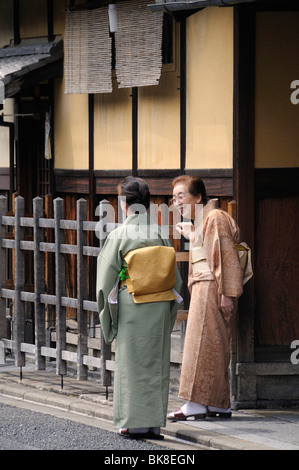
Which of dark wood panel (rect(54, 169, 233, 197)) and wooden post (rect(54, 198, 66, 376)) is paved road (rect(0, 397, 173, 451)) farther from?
dark wood panel (rect(54, 169, 233, 197))

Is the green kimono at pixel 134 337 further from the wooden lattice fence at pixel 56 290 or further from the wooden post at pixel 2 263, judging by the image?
the wooden post at pixel 2 263

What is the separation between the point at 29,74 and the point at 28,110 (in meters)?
0.85

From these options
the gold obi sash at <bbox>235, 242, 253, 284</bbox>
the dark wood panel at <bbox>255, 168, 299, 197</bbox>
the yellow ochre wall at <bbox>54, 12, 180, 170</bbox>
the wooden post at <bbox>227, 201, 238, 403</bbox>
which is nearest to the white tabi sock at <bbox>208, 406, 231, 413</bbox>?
the wooden post at <bbox>227, 201, 238, 403</bbox>

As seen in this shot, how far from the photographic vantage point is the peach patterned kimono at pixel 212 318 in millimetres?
10102

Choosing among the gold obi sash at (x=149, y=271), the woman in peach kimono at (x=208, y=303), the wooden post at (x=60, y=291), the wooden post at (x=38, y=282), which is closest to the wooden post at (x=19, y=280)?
the wooden post at (x=38, y=282)

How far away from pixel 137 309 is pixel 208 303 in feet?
3.38

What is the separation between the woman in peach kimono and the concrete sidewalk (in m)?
0.22

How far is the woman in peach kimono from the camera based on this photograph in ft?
33.1

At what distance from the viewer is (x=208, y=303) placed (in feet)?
33.4

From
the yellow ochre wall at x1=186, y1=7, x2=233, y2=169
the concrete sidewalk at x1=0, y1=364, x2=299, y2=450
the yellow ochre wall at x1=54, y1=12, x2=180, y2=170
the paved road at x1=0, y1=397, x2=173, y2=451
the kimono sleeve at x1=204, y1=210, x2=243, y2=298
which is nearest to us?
the paved road at x1=0, y1=397, x2=173, y2=451

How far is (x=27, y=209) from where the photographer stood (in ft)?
48.2

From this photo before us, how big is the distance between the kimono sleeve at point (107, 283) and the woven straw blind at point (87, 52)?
11.7 ft
